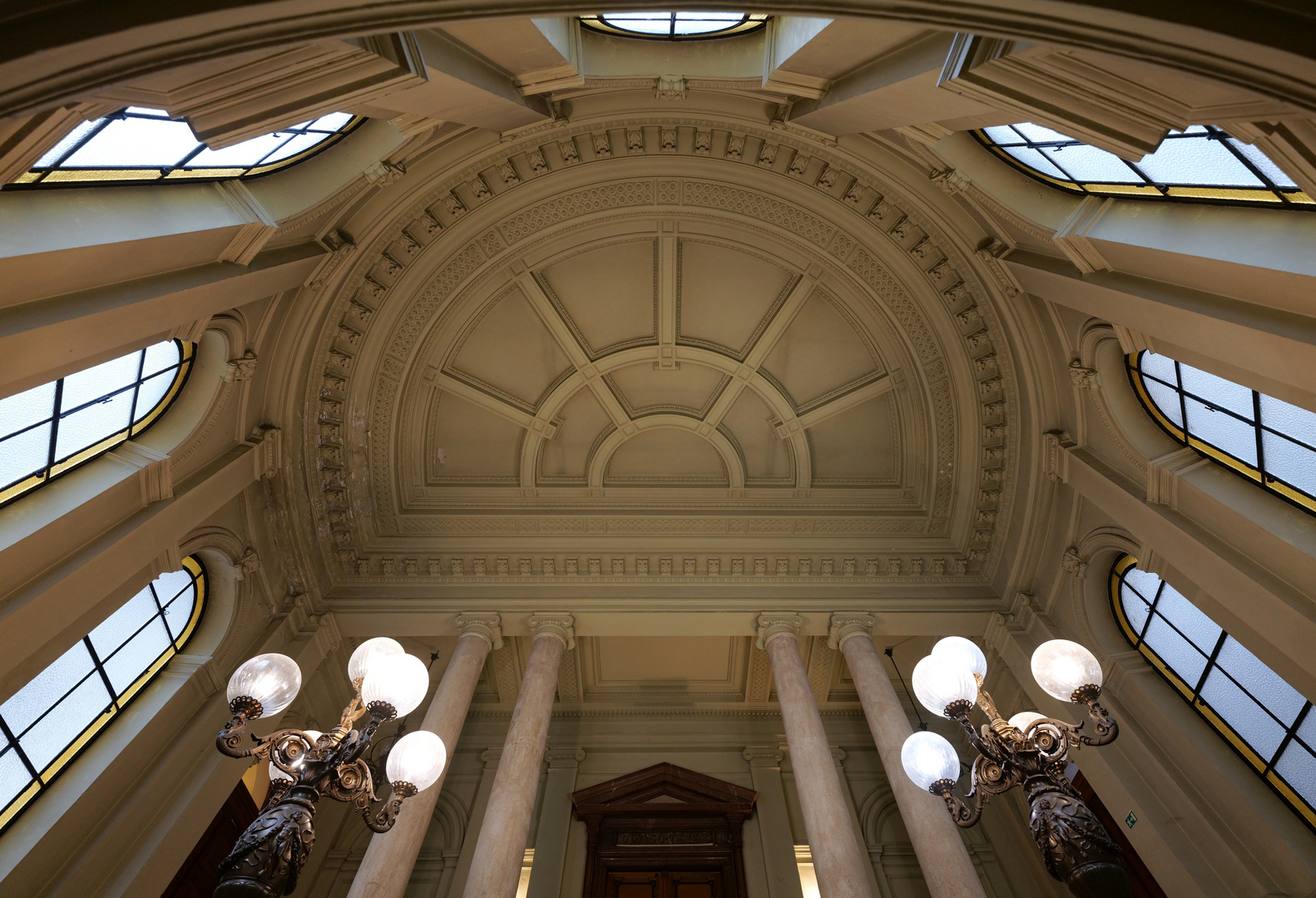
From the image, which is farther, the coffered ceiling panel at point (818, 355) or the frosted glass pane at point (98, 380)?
the coffered ceiling panel at point (818, 355)

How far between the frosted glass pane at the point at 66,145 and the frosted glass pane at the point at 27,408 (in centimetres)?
147

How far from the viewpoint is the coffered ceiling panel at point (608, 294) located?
860 centimetres

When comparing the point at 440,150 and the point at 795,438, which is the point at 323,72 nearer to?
the point at 440,150

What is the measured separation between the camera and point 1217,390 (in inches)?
225

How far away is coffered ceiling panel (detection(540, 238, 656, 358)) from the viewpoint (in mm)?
8602

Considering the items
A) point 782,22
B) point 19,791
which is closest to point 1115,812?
point 782,22

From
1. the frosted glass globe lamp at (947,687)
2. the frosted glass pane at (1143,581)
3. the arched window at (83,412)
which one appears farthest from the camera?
the frosted glass pane at (1143,581)

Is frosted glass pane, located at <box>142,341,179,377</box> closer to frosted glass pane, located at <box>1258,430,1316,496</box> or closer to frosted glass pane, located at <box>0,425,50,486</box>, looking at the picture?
frosted glass pane, located at <box>0,425,50,486</box>

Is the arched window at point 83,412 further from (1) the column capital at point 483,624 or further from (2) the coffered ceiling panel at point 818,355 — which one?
(2) the coffered ceiling panel at point 818,355

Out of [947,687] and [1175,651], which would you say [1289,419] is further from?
[947,687]

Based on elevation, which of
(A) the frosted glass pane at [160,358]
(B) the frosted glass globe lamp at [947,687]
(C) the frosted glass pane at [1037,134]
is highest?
(C) the frosted glass pane at [1037,134]

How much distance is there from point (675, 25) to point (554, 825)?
9338 mm

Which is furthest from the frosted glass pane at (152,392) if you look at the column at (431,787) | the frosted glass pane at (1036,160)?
the frosted glass pane at (1036,160)

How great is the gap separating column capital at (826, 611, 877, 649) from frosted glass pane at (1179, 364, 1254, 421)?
4120mm
